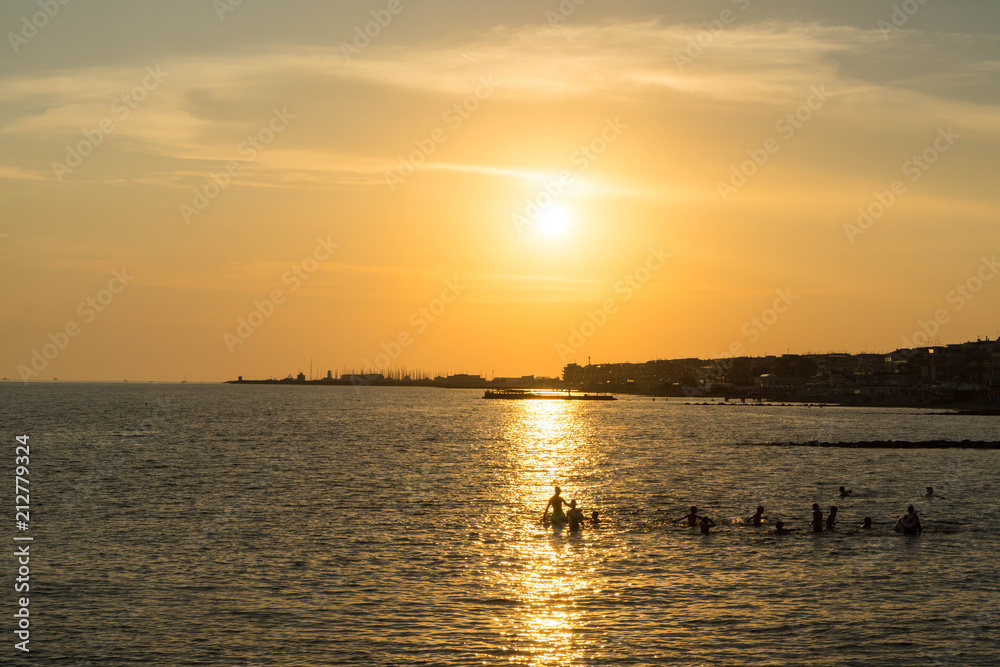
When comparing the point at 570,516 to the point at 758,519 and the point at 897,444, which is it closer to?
the point at 758,519

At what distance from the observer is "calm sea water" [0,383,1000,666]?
25000 millimetres

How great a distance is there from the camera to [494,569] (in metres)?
34.2

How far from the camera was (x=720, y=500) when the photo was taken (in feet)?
181

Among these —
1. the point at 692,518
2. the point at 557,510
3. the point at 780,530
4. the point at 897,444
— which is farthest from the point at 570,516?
the point at 897,444

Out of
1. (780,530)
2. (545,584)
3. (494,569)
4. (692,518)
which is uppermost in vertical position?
(692,518)

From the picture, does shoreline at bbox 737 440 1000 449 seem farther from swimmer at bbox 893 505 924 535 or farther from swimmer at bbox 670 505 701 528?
swimmer at bbox 670 505 701 528

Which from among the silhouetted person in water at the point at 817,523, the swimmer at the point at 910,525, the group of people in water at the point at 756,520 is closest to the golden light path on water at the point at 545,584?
the group of people in water at the point at 756,520

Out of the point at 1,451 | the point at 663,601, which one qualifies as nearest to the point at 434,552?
the point at 663,601

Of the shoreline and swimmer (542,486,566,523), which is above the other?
the shoreline

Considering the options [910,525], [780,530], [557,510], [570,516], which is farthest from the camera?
[557,510]

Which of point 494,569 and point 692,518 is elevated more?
point 692,518

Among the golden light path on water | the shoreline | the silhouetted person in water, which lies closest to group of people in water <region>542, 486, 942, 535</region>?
the silhouetted person in water

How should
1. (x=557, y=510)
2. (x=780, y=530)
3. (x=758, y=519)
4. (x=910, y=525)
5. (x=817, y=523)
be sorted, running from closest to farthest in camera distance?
(x=910, y=525)
(x=780, y=530)
(x=817, y=523)
(x=557, y=510)
(x=758, y=519)

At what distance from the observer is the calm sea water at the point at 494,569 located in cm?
2500
